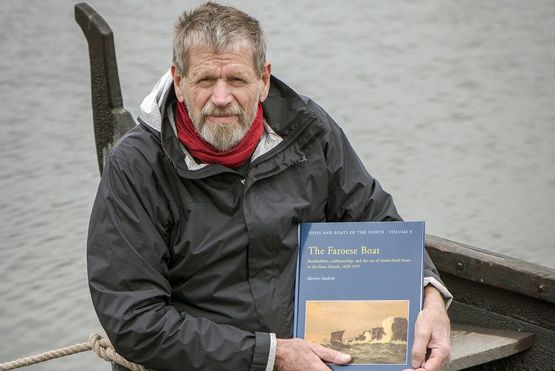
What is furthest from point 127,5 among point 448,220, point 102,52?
point 102,52

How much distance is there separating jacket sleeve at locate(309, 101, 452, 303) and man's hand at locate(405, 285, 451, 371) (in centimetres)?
10

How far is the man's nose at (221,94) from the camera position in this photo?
232cm

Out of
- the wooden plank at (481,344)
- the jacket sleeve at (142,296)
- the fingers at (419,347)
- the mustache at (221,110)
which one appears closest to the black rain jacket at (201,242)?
the jacket sleeve at (142,296)

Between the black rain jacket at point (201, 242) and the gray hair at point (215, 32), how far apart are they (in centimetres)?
15

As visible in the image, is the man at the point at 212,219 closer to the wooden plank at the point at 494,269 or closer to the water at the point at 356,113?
the wooden plank at the point at 494,269

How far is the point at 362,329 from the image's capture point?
8.00ft

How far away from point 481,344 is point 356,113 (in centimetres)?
723

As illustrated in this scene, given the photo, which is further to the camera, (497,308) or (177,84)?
(497,308)

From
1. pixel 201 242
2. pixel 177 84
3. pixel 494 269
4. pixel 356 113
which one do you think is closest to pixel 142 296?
pixel 201 242

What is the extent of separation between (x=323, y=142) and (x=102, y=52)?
2772 millimetres

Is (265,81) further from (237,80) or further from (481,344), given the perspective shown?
(481,344)

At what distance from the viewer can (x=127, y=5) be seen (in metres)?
12.5

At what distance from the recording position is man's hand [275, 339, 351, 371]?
235 centimetres

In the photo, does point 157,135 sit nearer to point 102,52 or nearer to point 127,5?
point 102,52
